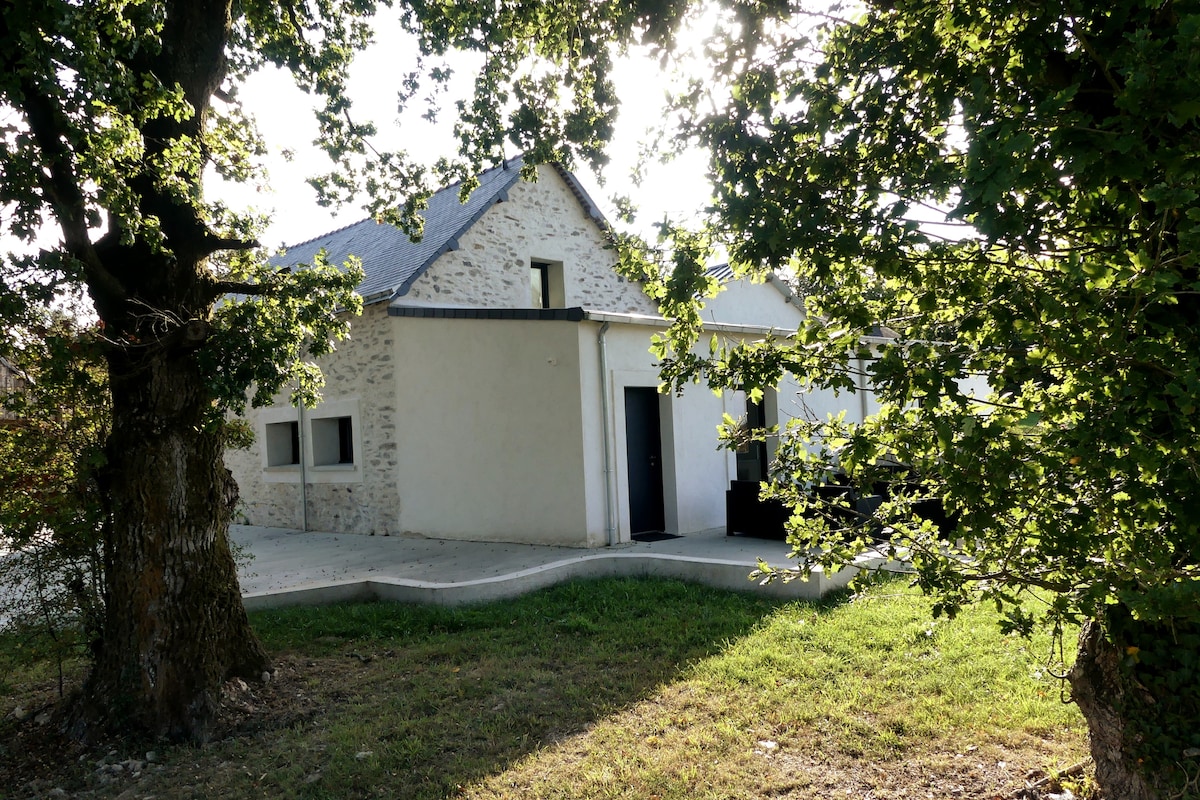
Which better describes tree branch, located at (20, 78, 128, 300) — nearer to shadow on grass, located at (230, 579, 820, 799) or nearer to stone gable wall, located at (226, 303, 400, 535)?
shadow on grass, located at (230, 579, 820, 799)

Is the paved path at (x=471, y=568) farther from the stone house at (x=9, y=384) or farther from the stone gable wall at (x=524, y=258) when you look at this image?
the stone gable wall at (x=524, y=258)

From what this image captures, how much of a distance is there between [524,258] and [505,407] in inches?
163

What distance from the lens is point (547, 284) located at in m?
14.9

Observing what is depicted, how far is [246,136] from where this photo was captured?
613cm

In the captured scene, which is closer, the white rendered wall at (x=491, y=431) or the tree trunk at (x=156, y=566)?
the tree trunk at (x=156, y=566)

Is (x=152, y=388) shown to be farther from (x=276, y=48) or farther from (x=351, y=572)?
(x=351, y=572)

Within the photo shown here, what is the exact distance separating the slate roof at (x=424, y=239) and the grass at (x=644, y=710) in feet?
22.1

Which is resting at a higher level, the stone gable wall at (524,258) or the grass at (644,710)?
the stone gable wall at (524,258)

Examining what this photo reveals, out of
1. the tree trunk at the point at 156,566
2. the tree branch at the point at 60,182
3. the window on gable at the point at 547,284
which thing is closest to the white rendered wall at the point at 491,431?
the window on gable at the point at 547,284

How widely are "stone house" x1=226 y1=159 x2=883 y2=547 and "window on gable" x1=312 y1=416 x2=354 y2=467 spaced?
0.09ft

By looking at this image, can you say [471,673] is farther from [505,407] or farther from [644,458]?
[644,458]

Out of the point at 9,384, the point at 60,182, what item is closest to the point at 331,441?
the point at 9,384

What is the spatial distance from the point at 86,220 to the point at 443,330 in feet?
23.0

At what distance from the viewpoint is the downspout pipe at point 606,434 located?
10281 mm
